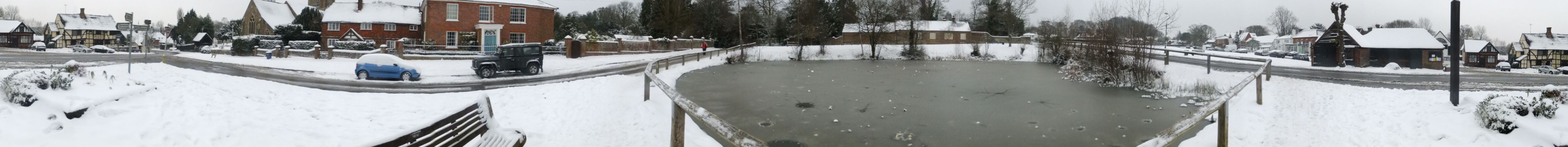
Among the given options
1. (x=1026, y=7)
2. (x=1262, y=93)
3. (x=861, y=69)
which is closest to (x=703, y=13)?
(x=861, y=69)

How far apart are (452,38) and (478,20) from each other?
4.84 feet

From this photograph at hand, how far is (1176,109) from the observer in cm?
1305

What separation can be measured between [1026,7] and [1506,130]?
5971 cm

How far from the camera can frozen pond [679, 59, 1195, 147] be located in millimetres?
Answer: 9391

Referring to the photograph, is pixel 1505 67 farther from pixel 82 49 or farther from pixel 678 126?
pixel 82 49

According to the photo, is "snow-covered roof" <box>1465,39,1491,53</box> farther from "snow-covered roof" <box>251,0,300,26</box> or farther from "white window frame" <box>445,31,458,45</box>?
"snow-covered roof" <box>251,0,300,26</box>

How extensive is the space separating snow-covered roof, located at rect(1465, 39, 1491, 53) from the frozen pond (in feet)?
112

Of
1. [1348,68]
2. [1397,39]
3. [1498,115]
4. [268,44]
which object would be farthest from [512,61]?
[1397,39]

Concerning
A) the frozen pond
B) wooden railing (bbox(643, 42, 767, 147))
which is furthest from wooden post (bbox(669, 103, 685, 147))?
the frozen pond

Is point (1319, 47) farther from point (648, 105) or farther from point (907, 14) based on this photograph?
point (648, 105)

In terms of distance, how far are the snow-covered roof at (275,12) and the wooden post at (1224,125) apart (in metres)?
47.8

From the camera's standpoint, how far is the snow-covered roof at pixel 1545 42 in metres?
37.3

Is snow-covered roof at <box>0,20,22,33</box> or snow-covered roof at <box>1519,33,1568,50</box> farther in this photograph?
snow-covered roof at <box>0,20,22,33</box>

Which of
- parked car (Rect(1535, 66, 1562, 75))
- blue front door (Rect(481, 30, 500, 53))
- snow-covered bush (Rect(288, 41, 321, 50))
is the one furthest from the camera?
blue front door (Rect(481, 30, 500, 53))
